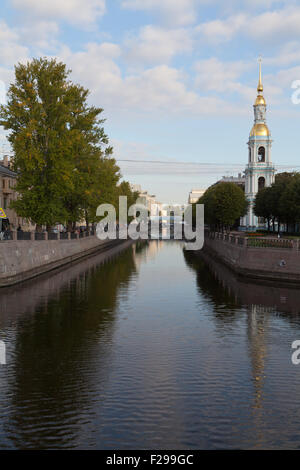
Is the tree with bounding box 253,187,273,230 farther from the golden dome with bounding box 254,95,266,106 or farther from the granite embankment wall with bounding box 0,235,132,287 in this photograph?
the golden dome with bounding box 254,95,266,106

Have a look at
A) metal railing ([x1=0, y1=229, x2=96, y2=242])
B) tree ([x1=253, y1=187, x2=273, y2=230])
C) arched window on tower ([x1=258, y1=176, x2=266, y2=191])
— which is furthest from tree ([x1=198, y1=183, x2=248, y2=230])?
arched window on tower ([x1=258, y1=176, x2=266, y2=191])

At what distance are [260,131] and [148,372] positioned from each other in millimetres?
122362

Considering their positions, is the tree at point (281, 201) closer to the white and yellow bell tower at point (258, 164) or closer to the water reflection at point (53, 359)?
the white and yellow bell tower at point (258, 164)

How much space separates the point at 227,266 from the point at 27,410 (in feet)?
141

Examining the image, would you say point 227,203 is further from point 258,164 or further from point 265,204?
point 258,164

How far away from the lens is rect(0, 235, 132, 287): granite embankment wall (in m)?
35.2

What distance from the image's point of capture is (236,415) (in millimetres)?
13391

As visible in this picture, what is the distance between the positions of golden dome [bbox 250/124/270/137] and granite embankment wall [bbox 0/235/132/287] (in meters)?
80.9

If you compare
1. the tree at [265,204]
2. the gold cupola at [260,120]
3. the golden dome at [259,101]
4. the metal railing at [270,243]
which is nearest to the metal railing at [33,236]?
the metal railing at [270,243]

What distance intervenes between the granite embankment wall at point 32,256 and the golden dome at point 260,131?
80.9 meters

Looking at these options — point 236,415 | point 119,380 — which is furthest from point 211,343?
point 236,415

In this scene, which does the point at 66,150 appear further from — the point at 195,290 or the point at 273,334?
the point at 273,334

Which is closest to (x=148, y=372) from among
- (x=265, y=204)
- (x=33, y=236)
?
(x=33, y=236)

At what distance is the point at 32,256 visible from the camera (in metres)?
42.2
